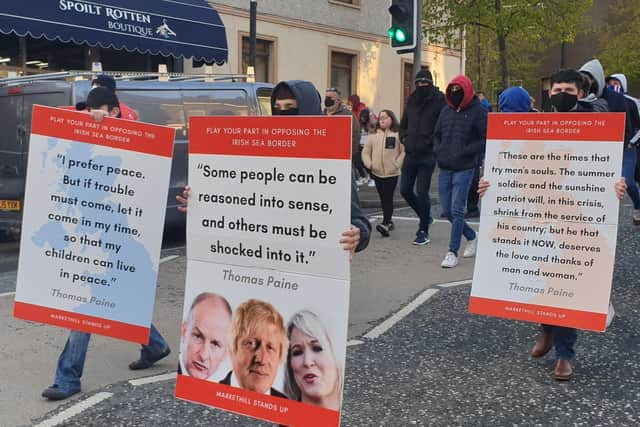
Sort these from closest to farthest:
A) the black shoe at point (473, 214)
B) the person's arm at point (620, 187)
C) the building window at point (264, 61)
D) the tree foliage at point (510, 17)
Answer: the person's arm at point (620, 187)
the black shoe at point (473, 214)
the building window at point (264, 61)
the tree foliage at point (510, 17)

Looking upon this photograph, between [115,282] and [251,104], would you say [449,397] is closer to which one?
[115,282]

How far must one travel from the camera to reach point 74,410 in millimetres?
3898

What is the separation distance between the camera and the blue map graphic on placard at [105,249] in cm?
372

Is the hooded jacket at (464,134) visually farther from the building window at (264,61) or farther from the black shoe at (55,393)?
the building window at (264,61)

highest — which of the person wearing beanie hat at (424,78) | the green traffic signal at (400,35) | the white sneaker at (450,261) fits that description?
the green traffic signal at (400,35)

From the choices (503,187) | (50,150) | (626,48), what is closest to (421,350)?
(503,187)

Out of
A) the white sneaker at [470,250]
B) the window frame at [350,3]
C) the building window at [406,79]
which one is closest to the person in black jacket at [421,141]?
the white sneaker at [470,250]

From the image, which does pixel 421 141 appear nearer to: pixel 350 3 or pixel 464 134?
pixel 464 134

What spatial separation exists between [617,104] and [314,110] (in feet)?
14.1

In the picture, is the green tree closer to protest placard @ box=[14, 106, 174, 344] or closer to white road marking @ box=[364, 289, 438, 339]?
white road marking @ box=[364, 289, 438, 339]

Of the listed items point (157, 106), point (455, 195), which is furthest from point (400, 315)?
point (157, 106)

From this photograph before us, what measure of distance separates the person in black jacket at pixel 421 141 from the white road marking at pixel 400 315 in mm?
2258

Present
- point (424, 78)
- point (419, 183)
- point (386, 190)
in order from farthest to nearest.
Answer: point (386, 190), point (419, 183), point (424, 78)

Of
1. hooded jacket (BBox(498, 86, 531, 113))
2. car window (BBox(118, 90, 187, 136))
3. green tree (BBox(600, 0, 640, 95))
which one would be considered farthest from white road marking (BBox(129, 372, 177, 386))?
green tree (BBox(600, 0, 640, 95))
